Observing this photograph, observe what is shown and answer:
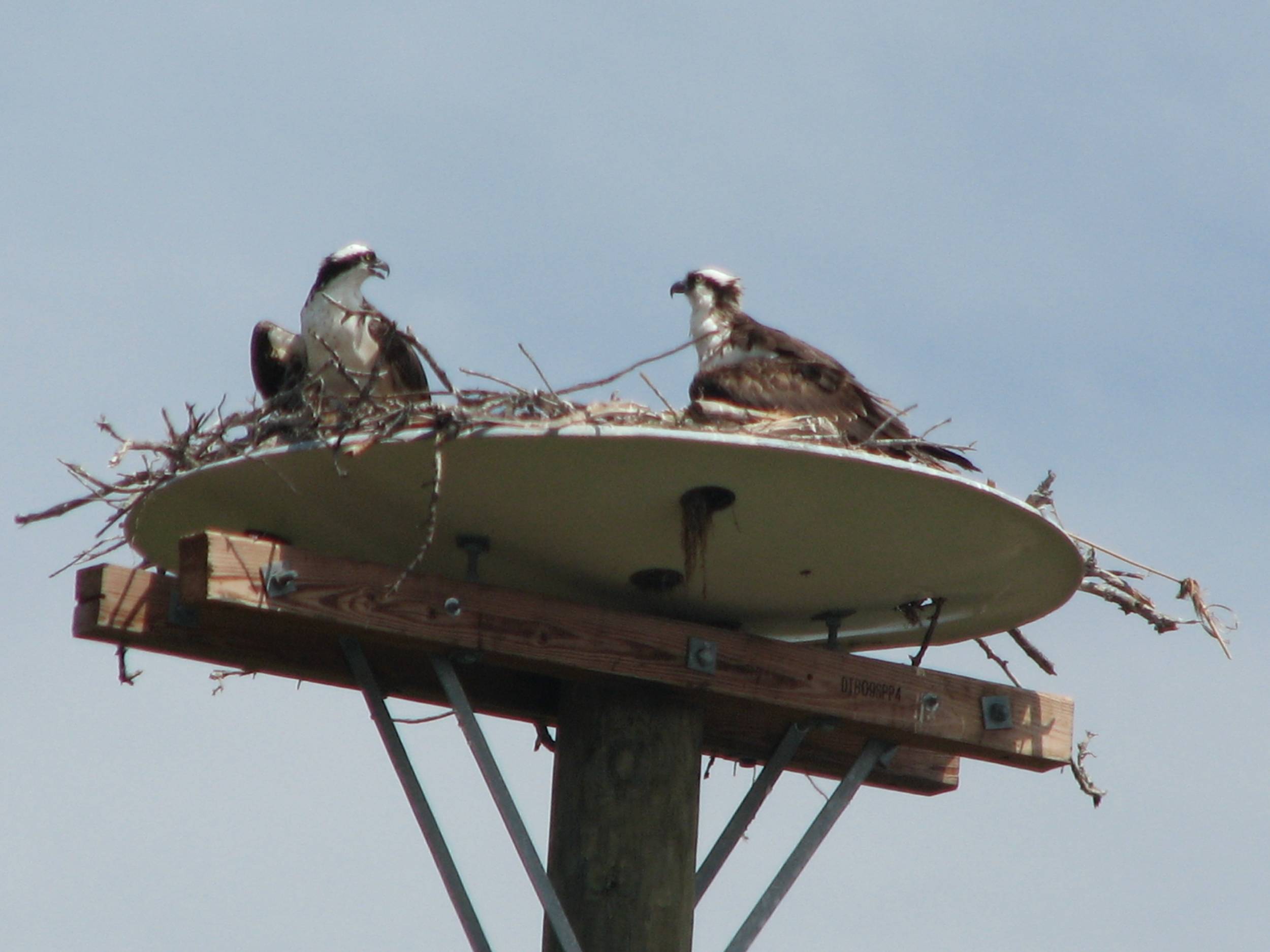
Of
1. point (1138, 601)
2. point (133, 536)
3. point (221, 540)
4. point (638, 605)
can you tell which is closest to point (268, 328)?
point (133, 536)

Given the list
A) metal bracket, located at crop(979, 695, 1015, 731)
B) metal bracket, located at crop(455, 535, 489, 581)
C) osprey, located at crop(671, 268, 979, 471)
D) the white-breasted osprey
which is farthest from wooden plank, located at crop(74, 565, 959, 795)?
the white-breasted osprey

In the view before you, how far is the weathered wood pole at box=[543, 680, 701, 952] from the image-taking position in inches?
207

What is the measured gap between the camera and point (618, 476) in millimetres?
4961

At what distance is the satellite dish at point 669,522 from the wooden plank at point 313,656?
300 millimetres

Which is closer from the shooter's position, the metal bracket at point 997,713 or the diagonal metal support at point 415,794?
the diagonal metal support at point 415,794

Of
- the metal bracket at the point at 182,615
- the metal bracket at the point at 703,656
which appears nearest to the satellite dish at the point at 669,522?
the metal bracket at the point at 703,656

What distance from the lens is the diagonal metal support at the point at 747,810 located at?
17.9 feet

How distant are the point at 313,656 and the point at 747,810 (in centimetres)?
137

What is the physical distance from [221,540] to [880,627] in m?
2.40

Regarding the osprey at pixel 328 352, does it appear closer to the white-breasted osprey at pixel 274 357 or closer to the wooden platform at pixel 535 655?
the white-breasted osprey at pixel 274 357

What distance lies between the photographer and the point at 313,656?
536 cm

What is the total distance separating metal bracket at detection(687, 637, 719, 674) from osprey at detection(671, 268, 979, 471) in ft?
2.53

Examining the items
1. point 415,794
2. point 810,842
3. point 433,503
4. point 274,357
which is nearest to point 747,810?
point 810,842

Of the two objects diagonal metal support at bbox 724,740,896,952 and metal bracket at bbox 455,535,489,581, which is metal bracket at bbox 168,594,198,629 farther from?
diagonal metal support at bbox 724,740,896,952
